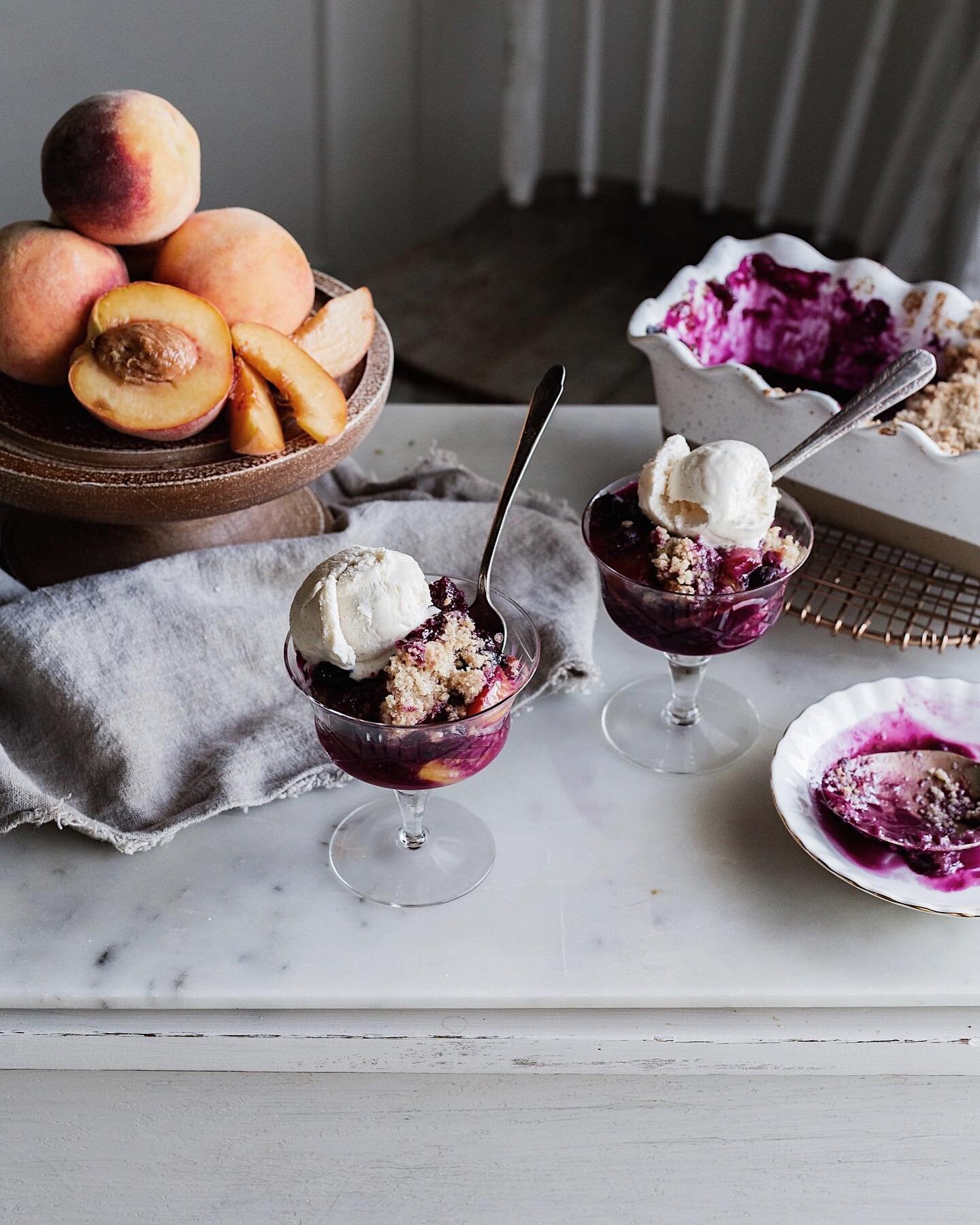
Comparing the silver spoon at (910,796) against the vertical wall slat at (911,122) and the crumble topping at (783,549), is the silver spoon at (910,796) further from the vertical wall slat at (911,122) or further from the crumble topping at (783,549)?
the vertical wall slat at (911,122)

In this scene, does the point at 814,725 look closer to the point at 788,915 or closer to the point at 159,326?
the point at 788,915

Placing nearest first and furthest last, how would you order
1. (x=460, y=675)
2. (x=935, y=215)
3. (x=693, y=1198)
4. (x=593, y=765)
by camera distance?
(x=460, y=675)
(x=693, y=1198)
(x=593, y=765)
(x=935, y=215)

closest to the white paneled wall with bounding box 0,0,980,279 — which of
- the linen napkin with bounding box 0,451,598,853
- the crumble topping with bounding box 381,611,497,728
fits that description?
the linen napkin with bounding box 0,451,598,853

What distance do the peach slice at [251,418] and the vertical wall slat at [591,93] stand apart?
1.78 metres

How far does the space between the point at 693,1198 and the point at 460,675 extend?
0.39 m

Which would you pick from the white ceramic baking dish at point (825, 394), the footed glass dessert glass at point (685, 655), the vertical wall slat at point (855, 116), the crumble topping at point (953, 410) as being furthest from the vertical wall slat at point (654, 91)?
the footed glass dessert glass at point (685, 655)

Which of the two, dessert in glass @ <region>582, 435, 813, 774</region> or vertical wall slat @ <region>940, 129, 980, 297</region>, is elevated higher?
dessert in glass @ <region>582, 435, 813, 774</region>

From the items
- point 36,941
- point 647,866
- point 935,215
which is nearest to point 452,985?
point 647,866

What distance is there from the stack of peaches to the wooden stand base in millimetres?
108

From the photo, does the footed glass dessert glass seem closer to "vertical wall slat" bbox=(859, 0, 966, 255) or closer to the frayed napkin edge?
the frayed napkin edge

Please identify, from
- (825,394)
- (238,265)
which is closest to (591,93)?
(825,394)

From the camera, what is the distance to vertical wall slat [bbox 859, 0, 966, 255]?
7.11 ft

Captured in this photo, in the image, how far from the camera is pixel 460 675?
719 mm

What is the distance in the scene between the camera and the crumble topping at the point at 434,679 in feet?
2.31
